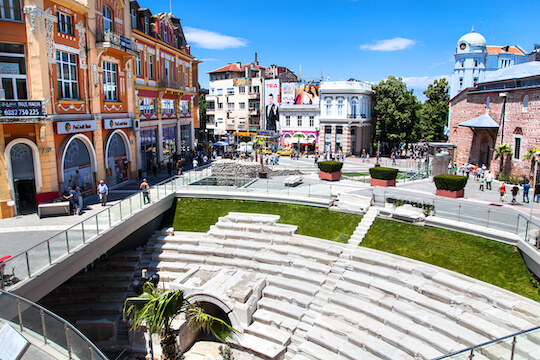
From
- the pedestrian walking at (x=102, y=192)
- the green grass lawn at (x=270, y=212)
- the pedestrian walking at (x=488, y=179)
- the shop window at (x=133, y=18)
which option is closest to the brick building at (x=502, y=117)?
the pedestrian walking at (x=488, y=179)

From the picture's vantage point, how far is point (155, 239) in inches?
890

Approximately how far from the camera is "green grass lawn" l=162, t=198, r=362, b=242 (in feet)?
69.8

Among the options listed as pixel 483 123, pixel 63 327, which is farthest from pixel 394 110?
pixel 63 327

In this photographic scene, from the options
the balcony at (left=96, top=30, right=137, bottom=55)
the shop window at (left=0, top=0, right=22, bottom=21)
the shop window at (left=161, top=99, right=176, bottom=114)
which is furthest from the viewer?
the shop window at (left=161, top=99, right=176, bottom=114)

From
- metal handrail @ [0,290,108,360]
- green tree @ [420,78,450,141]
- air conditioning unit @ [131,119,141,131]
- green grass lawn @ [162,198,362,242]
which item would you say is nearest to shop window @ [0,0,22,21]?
air conditioning unit @ [131,119,141,131]

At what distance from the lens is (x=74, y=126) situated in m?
21.9

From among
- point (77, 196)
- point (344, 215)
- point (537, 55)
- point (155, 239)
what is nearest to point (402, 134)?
point (537, 55)

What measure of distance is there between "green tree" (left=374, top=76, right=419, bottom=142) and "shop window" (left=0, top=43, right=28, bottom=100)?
43.4m

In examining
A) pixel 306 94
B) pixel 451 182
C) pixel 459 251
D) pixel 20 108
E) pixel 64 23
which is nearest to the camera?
pixel 459 251

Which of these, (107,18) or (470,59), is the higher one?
(470,59)

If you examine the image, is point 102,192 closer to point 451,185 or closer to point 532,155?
point 451,185

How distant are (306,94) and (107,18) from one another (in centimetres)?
3318

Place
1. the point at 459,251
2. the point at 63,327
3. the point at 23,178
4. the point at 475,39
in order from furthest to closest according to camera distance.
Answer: the point at 475,39, the point at 23,178, the point at 459,251, the point at 63,327

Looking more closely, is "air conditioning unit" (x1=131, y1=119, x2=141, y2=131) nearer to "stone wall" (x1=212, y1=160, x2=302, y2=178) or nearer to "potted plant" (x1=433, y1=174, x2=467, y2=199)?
"stone wall" (x1=212, y1=160, x2=302, y2=178)
